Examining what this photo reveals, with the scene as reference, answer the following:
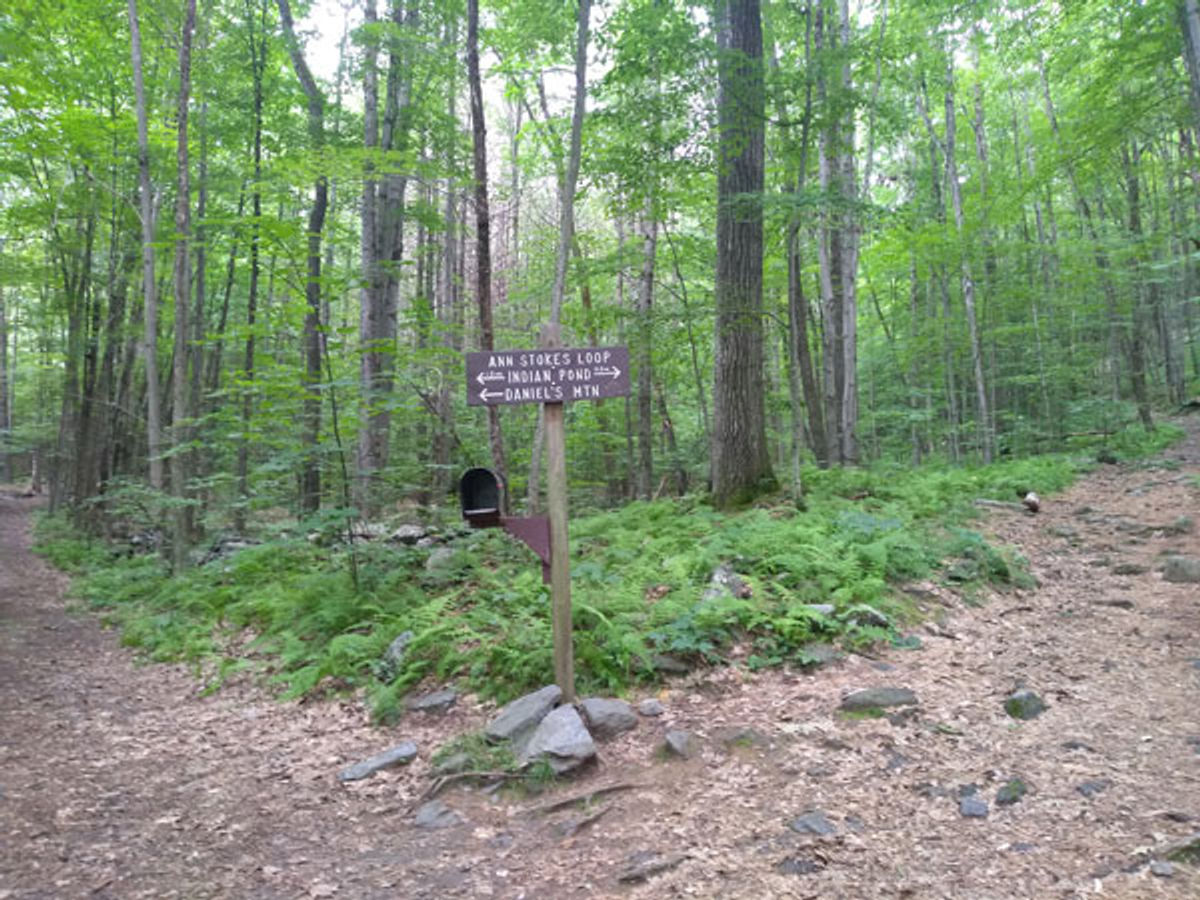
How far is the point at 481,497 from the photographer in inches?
167

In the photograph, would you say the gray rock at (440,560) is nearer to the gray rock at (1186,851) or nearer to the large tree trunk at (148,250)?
the large tree trunk at (148,250)

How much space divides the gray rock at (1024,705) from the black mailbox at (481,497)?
3478 millimetres

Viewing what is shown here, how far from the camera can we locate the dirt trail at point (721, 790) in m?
2.99

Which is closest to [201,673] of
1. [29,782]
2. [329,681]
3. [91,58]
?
[329,681]

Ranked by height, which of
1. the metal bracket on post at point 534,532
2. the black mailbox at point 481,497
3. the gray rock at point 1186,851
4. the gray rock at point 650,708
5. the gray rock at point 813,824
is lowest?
the gray rock at point 813,824

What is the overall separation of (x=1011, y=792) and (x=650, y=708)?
205 cm

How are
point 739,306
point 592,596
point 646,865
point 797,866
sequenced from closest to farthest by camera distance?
1. point 797,866
2. point 646,865
3. point 592,596
4. point 739,306

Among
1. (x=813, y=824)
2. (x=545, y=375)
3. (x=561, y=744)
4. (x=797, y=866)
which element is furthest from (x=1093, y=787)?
(x=545, y=375)

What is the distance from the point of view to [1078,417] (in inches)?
690

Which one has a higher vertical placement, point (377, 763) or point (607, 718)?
point (607, 718)

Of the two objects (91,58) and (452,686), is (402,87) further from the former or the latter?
(452,686)

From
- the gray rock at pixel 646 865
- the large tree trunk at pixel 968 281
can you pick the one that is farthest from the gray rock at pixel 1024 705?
the large tree trunk at pixel 968 281

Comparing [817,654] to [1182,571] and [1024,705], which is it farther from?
[1182,571]

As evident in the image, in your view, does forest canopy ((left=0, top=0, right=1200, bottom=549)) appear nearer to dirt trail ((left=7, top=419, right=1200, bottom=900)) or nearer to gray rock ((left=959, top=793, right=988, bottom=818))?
dirt trail ((left=7, top=419, right=1200, bottom=900))
